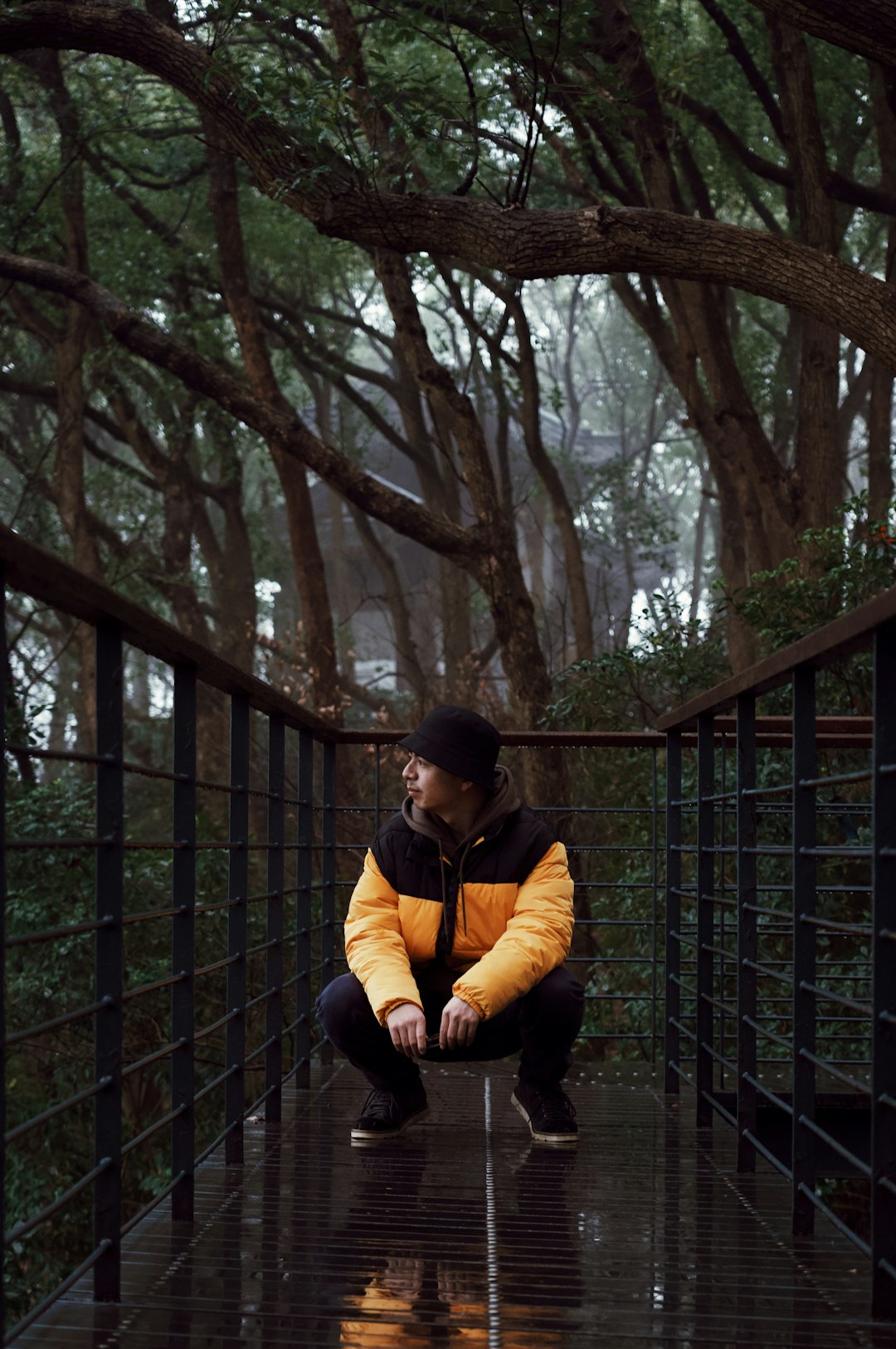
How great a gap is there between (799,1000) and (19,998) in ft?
23.8

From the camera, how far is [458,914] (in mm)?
4070

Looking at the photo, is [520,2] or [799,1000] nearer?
[799,1000]

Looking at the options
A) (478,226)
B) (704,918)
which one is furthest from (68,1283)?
(478,226)

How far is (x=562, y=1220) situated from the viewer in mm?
3369

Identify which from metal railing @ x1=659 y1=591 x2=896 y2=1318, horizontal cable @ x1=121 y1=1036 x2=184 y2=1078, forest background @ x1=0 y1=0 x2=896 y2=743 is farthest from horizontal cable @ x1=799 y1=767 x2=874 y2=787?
forest background @ x1=0 y1=0 x2=896 y2=743

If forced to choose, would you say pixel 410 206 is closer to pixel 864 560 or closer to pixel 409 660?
pixel 864 560

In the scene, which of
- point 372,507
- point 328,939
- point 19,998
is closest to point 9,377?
point 372,507

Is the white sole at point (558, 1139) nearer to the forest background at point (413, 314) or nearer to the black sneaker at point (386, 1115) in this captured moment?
the black sneaker at point (386, 1115)

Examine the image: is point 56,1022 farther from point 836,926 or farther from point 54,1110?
point 836,926

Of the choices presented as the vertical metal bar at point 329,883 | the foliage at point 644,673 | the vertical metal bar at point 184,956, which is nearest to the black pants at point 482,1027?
the vertical metal bar at point 184,956

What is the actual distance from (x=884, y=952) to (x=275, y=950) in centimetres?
242

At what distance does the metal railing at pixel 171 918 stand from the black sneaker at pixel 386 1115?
13.8 inches

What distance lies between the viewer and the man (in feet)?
13.0

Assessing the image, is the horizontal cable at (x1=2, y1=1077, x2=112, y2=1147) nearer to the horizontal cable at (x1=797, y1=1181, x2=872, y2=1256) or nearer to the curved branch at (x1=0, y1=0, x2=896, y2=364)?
the horizontal cable at (x1=797, y1=1181, x2=872, y2=1256)
